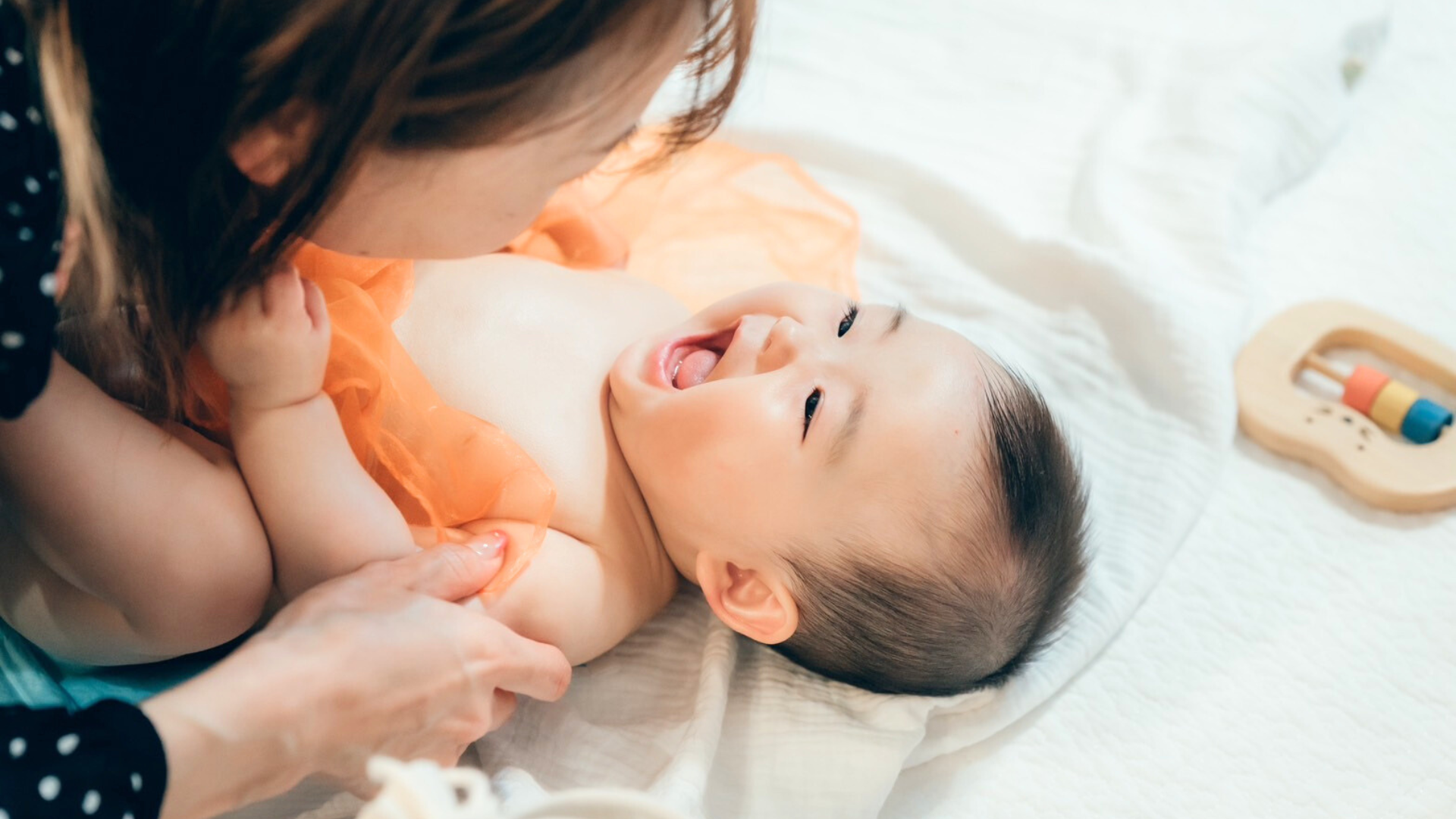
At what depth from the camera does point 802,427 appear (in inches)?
36.5

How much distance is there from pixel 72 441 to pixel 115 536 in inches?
2.9

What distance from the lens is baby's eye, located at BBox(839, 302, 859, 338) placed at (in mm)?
1016

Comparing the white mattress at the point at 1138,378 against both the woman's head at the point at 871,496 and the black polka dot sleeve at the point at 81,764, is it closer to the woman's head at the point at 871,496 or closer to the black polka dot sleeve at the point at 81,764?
the woman's head at the point at 871,496

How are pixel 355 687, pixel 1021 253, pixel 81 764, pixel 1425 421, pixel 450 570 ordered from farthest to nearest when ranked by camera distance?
pixel 1021 253 < pixel 1425 421 < pixel 450 570 < pixel 355 687 < pixel 81 764

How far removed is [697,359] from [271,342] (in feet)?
1.33

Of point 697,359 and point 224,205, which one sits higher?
point 224,205

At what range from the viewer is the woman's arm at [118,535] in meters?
0.74

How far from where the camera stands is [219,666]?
700mm

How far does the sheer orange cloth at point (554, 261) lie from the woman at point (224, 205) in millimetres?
94

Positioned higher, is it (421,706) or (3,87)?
(3,87)

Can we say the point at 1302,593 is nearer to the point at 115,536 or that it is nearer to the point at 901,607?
the point at 901,607

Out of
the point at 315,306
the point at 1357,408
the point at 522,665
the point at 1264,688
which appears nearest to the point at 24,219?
the point at 315,306

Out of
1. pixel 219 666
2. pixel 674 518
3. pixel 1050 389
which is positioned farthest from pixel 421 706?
pixel 1050 389

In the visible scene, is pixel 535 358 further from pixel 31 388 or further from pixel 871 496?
pixel 31 388
